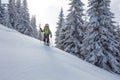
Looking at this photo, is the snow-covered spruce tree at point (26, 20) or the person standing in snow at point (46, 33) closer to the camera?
the person standing in snow at point (46, 33)

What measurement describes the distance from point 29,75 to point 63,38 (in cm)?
2697

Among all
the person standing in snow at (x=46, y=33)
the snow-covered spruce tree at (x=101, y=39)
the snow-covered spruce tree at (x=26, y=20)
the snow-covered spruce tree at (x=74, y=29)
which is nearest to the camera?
the person standing in snow at (x=46, y=33)

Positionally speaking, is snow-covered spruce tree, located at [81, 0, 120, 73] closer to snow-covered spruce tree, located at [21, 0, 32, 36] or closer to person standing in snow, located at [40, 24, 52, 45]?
person standing in snow, located at [40, 24, 52, 45]

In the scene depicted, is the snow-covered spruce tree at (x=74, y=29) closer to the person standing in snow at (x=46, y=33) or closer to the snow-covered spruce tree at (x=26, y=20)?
the person standing in snow at (x=46, y=33)

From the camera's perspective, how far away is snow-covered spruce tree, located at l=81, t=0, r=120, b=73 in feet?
85.7

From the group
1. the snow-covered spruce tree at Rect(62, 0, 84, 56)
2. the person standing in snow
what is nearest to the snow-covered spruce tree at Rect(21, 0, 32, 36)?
the snow-covered spruce tree at Rect(62, 0, 84, 56)

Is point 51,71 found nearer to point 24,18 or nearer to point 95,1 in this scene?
point 95,1

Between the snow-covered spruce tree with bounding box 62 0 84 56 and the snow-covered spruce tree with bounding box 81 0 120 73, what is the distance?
4.17 meters

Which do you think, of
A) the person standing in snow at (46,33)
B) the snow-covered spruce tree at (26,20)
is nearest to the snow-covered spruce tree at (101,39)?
the person standing in snow at (46,33)

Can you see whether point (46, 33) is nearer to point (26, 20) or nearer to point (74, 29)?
point (74, 29)

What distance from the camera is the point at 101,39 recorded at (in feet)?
87.7

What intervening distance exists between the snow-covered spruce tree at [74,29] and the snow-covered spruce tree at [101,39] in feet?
13.7

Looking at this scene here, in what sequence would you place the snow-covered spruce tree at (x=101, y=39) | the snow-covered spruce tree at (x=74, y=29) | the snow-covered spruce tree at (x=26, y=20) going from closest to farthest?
the snow-covered spruce tree at (x=101, y=39), the snow-covered spruce tree at (x=74, y=29), the snow-covered spruce tree at (x=26, y=20)

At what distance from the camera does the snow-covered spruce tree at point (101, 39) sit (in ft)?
85.7
